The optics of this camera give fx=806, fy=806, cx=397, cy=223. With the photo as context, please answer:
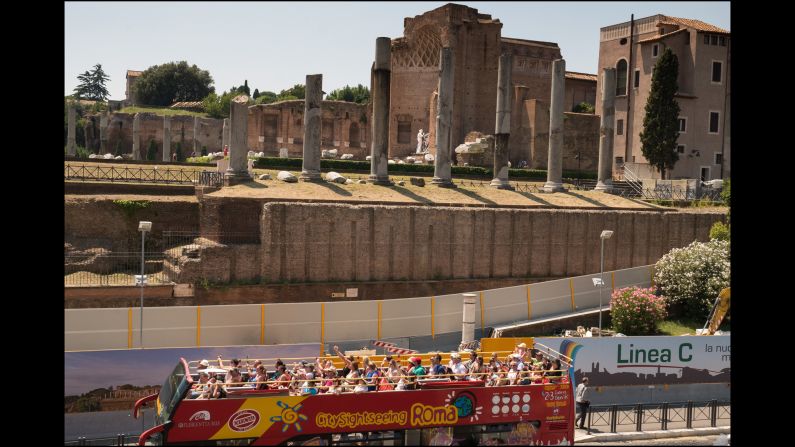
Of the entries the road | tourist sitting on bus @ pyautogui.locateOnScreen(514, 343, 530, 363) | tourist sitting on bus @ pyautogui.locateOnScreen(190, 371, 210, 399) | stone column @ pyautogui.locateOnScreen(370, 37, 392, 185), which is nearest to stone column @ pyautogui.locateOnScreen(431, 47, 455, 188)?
stone column @ pyautogui.locateOnScreen(370, 37, 392, 185)

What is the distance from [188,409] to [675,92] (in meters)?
40.6

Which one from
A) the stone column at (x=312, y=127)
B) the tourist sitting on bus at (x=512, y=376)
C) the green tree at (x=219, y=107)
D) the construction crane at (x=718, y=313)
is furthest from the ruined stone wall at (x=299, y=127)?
the tourist sitting on bus at (x=512, y=376)

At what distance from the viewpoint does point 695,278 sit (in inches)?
1119

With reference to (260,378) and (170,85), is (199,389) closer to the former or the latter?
(260,378)

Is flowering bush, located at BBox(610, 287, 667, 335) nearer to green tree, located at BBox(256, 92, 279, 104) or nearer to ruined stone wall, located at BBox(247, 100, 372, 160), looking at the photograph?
ruined stone wall, located at BBox(247, 100, 372, 160)

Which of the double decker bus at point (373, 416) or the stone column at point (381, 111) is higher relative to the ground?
the stone column at point (381, 111)

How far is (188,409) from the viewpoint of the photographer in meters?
13.6

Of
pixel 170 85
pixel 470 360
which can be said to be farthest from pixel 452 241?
pixel 170 85

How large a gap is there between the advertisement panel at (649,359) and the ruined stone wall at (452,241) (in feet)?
35.0

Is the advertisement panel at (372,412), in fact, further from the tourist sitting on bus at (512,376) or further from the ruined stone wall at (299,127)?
the ruined stone wall at (299,127)

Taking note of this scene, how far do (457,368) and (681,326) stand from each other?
14.6 metres

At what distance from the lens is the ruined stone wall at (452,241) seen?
28.9 metres

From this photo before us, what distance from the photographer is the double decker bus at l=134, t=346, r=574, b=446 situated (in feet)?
45.1
